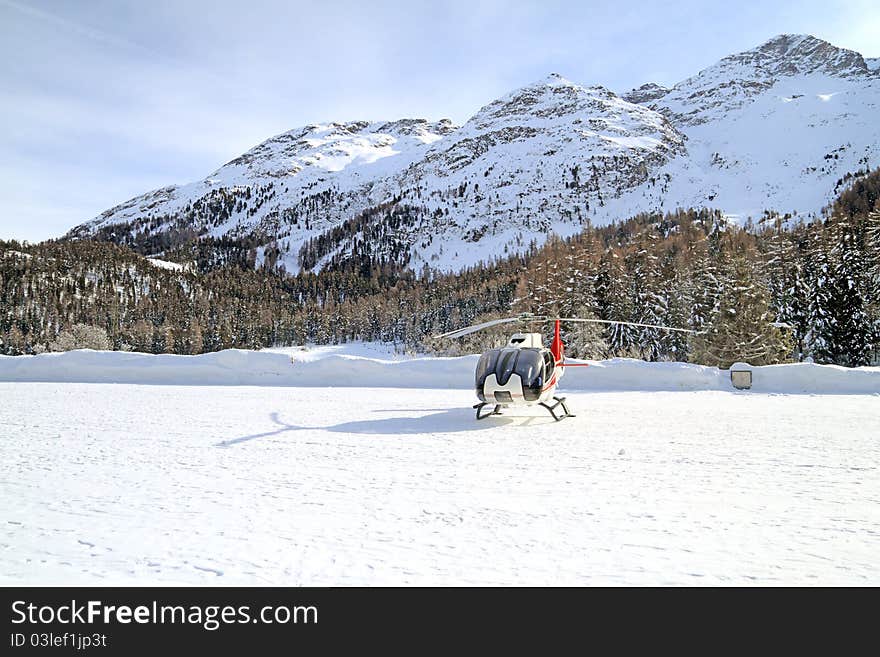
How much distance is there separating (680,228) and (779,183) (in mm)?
77754

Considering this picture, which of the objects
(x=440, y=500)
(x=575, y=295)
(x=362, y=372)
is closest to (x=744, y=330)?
(x=575, y=295)

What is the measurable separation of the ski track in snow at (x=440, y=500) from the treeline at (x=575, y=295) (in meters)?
14.5

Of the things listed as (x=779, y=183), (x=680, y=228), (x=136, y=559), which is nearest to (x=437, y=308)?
(x=680, y=228)

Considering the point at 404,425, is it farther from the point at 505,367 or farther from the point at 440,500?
the point at 440,500

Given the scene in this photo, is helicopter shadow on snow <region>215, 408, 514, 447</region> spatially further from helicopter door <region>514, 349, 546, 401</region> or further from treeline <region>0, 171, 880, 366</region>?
treeline <region>0, 171, 880, 366</region>

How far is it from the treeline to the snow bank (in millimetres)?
6023

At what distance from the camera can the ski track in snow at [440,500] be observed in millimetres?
3547

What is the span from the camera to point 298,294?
556 ft

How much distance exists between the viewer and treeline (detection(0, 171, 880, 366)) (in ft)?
95.6

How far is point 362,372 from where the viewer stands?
657 inches

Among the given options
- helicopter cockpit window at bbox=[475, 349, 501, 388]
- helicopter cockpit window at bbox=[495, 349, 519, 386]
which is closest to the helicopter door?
helicopter cockpit window at bbox=[495, 349, 519, 386]

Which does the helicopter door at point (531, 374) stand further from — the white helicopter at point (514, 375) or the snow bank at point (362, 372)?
the snow bank at point (362, 372)
